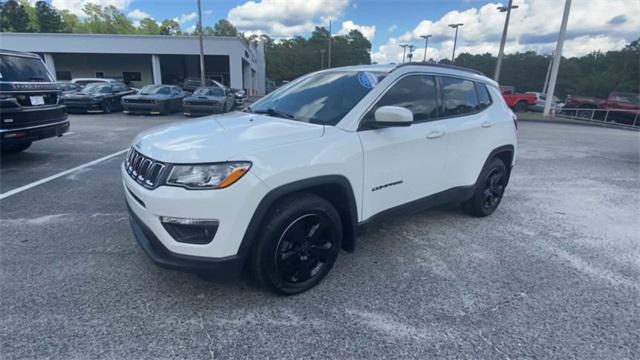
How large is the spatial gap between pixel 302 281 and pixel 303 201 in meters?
0.66

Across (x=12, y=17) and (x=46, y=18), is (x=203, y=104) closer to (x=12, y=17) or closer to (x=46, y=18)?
(x=12, y=17)

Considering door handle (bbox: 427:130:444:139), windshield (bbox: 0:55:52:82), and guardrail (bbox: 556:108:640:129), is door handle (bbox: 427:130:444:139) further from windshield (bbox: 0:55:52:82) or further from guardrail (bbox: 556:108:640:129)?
guardrail (bbox: 556:108:640:129)

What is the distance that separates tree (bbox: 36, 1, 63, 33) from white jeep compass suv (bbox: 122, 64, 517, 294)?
8102 cm

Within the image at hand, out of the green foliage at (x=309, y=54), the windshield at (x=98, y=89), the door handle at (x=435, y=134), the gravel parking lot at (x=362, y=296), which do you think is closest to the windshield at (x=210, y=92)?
the windshield at (x=98, y=89)

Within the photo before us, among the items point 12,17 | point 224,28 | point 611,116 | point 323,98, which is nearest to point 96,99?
point 323,98

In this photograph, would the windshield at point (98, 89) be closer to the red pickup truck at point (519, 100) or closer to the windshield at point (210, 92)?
the windshield at point (210, 92)

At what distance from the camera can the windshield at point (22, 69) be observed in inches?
216

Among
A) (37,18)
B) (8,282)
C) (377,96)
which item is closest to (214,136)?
(377,96)

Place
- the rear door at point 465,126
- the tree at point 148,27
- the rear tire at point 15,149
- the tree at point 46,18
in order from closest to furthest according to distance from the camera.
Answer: the rear door at point 465,126 < the rear tire at point 15,149 < the tree at point 46,18 < the tree at point 148,27

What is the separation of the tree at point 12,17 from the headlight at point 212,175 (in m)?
78.2

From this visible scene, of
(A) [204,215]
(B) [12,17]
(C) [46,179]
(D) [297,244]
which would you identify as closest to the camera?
(A) [204,215]

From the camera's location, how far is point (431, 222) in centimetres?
427

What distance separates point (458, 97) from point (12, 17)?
7957cm

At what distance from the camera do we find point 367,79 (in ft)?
10.4
